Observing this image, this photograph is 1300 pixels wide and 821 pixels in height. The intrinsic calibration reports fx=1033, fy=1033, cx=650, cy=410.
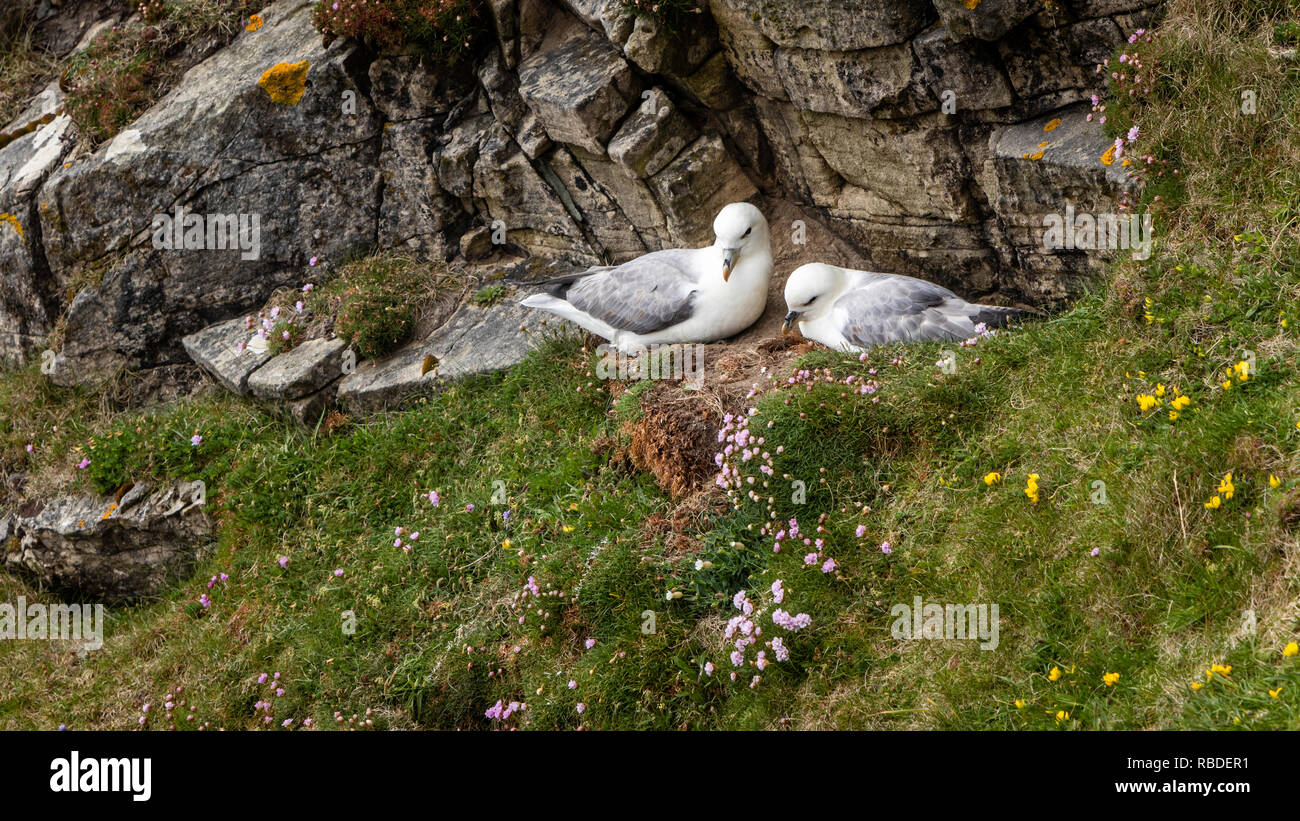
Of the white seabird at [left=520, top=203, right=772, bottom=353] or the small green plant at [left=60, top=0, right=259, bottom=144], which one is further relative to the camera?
the small green plant at [left=60, top=0, right=259, bottom=144]

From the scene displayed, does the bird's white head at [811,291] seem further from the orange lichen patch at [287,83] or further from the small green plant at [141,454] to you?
the small green plant at [141,454]

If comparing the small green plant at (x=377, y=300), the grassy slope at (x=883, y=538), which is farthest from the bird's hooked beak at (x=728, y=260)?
the small green plant at (x=377, y=300)

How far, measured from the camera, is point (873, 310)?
A: 20.3ft

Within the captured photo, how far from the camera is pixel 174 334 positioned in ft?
29.3

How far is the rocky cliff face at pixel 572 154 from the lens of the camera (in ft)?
19.7

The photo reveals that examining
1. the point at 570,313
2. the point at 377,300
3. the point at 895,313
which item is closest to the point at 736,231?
the point at 895,313

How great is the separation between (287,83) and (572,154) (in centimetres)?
256

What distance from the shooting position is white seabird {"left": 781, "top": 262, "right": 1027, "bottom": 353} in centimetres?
597

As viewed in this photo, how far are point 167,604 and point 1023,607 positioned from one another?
6.34 m

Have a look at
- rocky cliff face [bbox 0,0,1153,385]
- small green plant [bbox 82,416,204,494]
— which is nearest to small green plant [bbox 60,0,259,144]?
rocky cliff face [bbox 0,0,1153,385]

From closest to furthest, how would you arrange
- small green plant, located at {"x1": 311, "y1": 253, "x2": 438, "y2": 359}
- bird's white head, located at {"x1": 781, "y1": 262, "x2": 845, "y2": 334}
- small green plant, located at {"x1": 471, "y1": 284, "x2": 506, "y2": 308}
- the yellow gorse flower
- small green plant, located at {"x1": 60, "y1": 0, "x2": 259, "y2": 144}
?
1. the yellow gorse flower
2. bird's white head, located at {"x1": 781, "y1": 262, "x2": 845, "y2": 334}
3. small green plant, located at {"x1": 311, "y1": 253, "x2": 438, "y2": 359}
4. small green plant, located at {"x1": 471, "y1": 284, "x2": 506, "y2": 308}
5. small green plant, located at {"x1": 60, "y1": 0, "x2": 259, "y2": 144}

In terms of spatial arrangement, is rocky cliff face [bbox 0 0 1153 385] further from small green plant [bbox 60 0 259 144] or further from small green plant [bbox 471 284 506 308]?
small green plant [bbox 471 284 506 308]

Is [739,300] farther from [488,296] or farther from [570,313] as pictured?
[488,296]

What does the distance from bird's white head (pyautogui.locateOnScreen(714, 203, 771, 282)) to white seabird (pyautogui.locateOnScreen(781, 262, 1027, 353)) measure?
1.53ft
